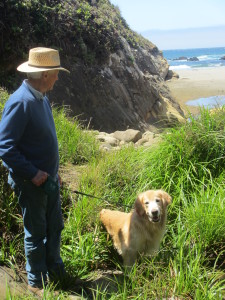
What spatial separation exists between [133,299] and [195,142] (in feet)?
9.18

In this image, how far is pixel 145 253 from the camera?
430 cm

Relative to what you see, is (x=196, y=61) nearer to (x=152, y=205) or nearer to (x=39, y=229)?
(x=152, y=205)

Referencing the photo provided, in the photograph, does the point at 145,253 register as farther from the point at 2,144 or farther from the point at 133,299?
the point at 2,144

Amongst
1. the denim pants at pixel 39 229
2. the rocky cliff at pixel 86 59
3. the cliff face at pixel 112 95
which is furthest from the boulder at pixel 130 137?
the denim pants at pixel 39 229

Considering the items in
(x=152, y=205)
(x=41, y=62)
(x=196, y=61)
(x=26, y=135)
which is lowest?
(x=196, y=61)

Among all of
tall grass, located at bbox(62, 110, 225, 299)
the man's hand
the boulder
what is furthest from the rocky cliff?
the man's hand

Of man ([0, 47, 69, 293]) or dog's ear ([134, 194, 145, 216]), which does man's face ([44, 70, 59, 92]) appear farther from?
dog's ear ([134, 194, 145, 216])

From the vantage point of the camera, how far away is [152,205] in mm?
4031

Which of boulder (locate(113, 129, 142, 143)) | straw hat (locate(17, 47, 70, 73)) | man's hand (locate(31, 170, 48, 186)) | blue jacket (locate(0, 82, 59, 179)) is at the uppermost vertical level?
straw hat (locate(17, 47, 70, 73))

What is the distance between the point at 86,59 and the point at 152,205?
10.1 m

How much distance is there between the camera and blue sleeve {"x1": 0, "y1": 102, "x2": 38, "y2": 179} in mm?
3188

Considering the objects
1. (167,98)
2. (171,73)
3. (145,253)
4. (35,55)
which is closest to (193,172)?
(145,253)

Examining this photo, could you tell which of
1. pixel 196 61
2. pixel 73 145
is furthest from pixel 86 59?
pixel 196 61

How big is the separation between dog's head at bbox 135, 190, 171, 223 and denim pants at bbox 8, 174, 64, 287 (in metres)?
0.91
